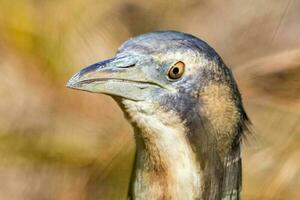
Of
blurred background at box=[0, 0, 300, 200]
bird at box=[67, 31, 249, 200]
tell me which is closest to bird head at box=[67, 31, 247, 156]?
bird at box=[67, 31, 249, 200]

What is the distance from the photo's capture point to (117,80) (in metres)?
2.96

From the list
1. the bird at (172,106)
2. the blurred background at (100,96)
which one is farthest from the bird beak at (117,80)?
the blurred background at (100,96)

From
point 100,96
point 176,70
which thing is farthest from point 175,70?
point 100,96

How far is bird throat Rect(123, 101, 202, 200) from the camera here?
2949 millimetres

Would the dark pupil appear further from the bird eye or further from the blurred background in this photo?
the blurred background

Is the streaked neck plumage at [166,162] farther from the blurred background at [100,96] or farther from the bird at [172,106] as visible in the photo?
the blurred background at [100,96]

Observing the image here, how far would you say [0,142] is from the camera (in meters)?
5.03

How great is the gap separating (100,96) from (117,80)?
2.20 m

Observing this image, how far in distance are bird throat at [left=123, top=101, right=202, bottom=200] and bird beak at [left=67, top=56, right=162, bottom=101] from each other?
29 mm

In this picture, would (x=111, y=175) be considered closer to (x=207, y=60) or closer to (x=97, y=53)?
(x=97, y=53)

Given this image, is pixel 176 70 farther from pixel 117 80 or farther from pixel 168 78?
pixel 117 80

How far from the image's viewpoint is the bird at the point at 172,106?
2.96 metres

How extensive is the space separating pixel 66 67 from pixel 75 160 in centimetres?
37

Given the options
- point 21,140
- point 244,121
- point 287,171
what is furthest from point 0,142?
point 244,121
